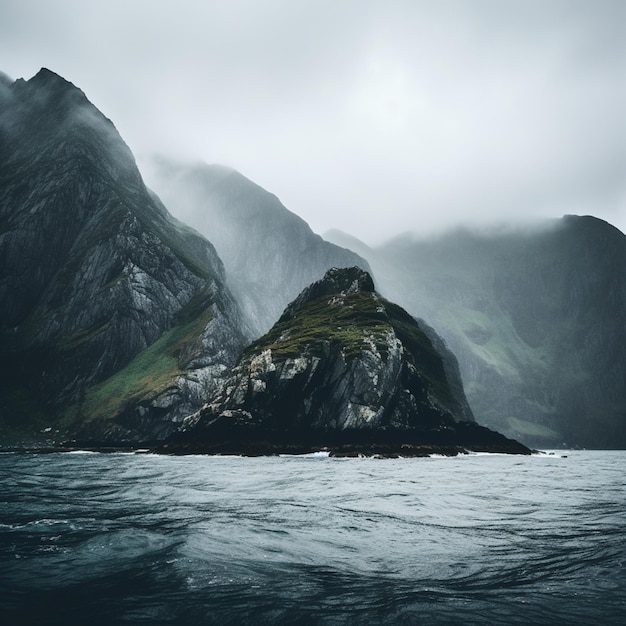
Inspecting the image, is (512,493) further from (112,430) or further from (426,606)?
(112,430)

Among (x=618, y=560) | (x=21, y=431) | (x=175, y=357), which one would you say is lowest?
(x=21, y=431)

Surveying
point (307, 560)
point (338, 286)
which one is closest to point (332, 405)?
point (338, 286)

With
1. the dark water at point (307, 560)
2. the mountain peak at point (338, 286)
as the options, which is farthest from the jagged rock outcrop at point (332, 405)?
the dark water at point (307, 560)

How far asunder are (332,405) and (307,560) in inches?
3891

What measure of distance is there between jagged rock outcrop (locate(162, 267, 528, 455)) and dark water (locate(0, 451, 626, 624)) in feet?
240

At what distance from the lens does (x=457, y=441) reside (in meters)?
127

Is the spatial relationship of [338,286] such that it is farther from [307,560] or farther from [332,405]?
[307,560]

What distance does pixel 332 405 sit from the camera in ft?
375

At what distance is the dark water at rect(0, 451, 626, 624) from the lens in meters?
11.7

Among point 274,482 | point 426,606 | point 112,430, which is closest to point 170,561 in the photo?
point 426,606

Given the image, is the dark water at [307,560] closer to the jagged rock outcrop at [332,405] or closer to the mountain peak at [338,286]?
the jagged rock outcrop at [332,405]

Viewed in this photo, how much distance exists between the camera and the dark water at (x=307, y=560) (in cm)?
1166

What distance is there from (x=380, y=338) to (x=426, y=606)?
114 meters

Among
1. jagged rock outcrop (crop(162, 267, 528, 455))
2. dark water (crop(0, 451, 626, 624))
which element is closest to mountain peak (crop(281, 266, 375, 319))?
jagged rock outcrop (crop(162, 267, 528, 455))
